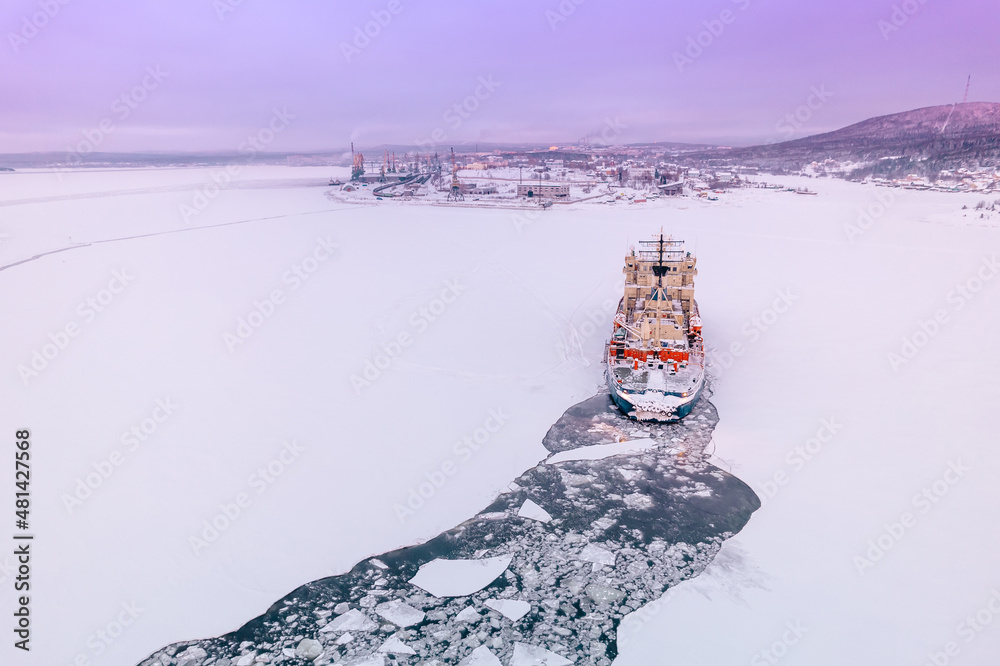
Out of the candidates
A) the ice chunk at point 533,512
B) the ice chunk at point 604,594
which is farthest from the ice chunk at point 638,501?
the ice chunk at point 604,594

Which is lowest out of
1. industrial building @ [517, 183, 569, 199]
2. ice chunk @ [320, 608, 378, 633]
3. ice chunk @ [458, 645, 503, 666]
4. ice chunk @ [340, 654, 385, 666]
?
ice chunk @ [458, 645, 503, 666]

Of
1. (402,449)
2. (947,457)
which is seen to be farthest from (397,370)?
(947,457)

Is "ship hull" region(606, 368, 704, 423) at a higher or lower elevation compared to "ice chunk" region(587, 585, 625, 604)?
higher

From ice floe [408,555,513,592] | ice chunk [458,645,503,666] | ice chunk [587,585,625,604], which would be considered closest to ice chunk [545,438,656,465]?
ice floe [408,555,513,592]

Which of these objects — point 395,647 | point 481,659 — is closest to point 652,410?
point 481,659

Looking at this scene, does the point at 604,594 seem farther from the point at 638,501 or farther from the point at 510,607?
the point at 638,501

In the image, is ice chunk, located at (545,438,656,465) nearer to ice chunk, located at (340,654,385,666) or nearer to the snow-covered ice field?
the snow-covered ice field

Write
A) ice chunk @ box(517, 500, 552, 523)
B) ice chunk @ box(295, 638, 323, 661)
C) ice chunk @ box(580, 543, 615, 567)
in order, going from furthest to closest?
ice chunk @ box(517, 500, 552, 523) < ice chunk @ box(580, 543, 615, 567) < ice chunk @ box(295, 638, 323, 661)
